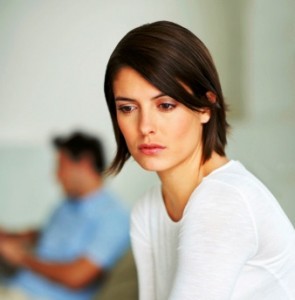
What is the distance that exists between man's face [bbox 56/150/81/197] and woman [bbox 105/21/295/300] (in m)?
1.30

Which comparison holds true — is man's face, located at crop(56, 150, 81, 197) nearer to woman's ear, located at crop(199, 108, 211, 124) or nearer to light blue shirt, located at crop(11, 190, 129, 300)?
light blue shirt, located at crop(11, 190, 129, 300)

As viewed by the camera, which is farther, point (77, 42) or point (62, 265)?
point (77, 42)

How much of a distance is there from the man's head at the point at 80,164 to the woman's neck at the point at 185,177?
1.26 metres

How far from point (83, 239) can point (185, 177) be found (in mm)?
1281

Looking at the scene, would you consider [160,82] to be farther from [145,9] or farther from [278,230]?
[145,9]

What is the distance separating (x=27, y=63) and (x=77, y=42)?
11.2 inches

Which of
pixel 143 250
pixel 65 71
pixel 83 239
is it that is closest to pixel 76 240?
pixel 83 239

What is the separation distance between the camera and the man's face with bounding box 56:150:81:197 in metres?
2.16

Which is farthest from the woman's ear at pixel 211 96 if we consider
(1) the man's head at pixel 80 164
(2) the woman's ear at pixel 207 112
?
(1) the man's head at pixel 80 164

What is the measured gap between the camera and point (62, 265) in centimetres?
202

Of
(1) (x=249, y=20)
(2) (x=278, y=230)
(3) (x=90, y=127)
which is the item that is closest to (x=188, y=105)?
(2) (x=278, y=230)

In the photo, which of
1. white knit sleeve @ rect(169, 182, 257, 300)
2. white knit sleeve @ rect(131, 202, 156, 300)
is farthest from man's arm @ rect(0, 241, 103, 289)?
white knit sleeve @ rect(169, 182, 257, 300)

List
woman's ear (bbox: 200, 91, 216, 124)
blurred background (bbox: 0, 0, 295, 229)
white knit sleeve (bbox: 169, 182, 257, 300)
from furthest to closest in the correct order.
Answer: blurred background (bbox: 0, 0, 295, 229), woman's ear (bbox: 200, 91, 216, 124), white knit sleeve (bbox: 169, 182, 257, 300)

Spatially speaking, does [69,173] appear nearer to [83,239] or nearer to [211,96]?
[83,239]
